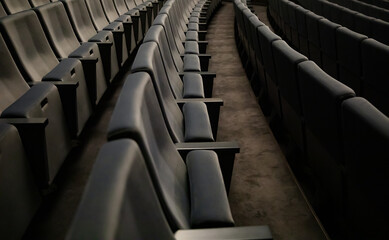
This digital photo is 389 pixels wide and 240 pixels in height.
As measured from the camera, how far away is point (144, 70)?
0.85 ft

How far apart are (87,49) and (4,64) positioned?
0.38 feet

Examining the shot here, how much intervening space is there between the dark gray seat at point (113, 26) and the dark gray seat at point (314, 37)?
1.15 feet

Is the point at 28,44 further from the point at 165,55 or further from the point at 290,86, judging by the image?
the point at 290,86

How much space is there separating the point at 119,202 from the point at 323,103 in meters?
0.20

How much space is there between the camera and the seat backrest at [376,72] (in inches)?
15.4

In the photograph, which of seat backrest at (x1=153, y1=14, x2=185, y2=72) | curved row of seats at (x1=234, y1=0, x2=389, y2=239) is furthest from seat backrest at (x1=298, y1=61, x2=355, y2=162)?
seat backrest at (x1=153, y1=14, x2=185, y2=72)

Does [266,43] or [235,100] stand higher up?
[266,43]

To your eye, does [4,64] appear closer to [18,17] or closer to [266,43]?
[18,17]

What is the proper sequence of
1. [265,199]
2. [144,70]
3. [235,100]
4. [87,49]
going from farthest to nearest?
1. [235,100]
2. [87,49]
3. [265,199]
4. [144,70]

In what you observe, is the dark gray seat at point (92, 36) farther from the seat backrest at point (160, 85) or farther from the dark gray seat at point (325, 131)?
the dark gray seat at point (325, 131)

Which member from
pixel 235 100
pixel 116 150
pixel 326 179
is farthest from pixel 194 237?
pixel 235 100

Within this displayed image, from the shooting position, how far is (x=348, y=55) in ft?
1.59

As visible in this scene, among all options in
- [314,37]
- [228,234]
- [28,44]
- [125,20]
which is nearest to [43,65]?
[28,44]

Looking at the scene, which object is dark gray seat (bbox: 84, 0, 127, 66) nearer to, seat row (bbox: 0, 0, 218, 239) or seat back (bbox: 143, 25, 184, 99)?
seat row (bbox: 0, 0, 218, 239)
